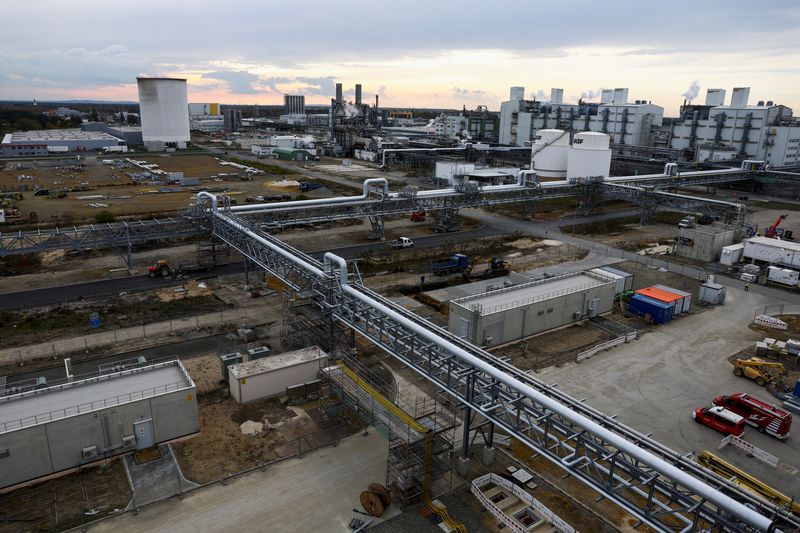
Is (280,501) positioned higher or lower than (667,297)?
lower

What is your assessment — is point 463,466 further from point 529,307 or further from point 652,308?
point 652,308

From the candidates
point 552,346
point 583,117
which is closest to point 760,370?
point 552,346

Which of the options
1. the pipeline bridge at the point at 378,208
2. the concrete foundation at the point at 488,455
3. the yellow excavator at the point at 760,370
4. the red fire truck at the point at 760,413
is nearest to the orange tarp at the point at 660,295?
the yellow excavator at the point at 760,370

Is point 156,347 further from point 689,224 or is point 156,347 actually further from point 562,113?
point 562,113

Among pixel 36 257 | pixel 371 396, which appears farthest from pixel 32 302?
pixel 371 396

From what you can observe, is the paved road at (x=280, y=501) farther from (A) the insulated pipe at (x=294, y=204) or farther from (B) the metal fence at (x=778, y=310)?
(B) the metal fence at (x=778, y=310)

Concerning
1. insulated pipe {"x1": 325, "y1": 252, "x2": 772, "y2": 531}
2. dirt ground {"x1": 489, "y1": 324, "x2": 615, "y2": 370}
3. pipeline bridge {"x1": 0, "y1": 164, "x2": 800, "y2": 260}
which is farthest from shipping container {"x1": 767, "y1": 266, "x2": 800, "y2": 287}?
insulated pipe {"x1": 325, "y1": 252, "x2": 772, "y2": 531}
